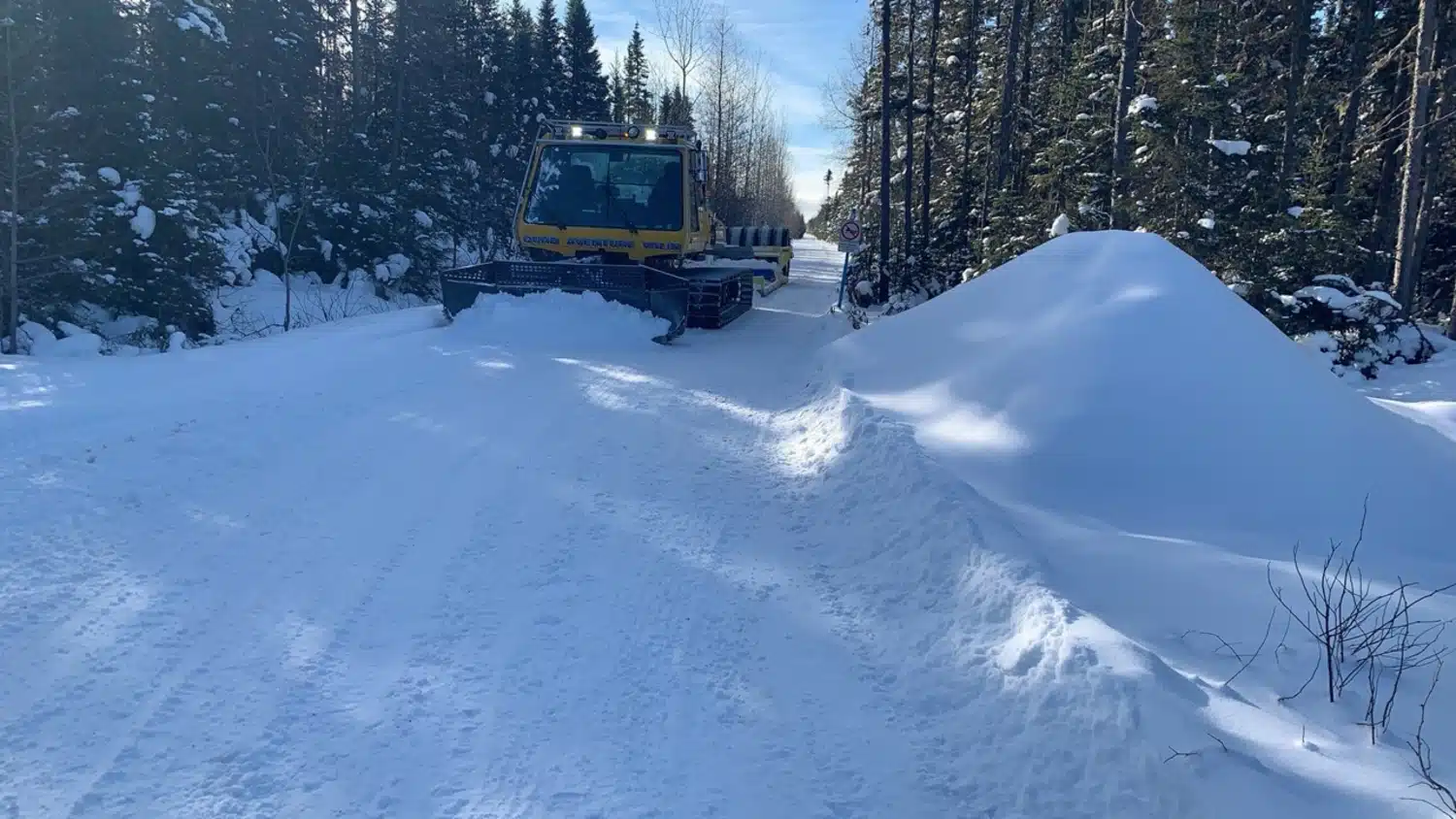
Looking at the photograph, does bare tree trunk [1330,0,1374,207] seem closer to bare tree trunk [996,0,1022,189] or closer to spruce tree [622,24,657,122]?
bare tree trunk [996,0,1022,189]

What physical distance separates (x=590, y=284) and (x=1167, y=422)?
9.02 m

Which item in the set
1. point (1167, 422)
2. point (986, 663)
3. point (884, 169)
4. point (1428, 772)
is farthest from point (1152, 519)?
point (884, 169)

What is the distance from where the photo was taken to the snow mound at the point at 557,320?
487 inches

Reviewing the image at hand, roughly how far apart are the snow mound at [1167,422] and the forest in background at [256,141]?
54.5 ft

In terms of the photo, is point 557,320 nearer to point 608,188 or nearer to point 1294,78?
point 608,188

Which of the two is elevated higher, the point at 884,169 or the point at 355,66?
the point at 355,66

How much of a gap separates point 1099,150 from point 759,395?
11.8 metres

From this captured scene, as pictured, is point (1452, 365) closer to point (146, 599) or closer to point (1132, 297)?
point (1132, 297)

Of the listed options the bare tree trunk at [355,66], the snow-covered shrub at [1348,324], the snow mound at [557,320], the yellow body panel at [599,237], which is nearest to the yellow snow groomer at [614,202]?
the yellow body panel at [599,237]

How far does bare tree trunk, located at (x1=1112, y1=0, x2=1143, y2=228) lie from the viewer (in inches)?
619

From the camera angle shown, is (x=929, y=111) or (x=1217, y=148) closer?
(x=1217, y=148)

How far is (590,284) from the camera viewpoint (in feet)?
43.4

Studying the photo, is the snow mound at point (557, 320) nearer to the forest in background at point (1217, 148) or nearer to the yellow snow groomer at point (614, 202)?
the yellow snow groomer at point (614, 202)

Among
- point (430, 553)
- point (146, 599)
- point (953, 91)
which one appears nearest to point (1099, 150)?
point (953, 91)
